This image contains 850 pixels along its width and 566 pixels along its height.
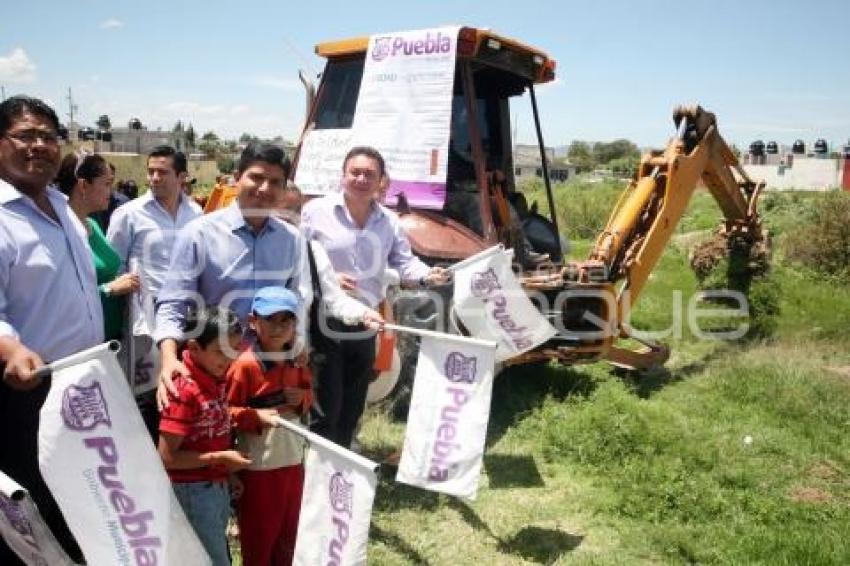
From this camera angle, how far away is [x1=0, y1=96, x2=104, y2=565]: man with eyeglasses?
7.70ft

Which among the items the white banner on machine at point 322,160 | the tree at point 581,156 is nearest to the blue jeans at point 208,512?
the white banner on machine at point 322,160

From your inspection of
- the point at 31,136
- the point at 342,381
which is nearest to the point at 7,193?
the point at 31,136

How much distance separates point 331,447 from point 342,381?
1229 millimetres

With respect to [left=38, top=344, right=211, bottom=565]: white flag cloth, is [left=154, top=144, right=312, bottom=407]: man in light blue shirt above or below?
above

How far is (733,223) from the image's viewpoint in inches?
316

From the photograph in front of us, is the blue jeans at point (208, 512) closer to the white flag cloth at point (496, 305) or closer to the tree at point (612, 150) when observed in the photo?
the white flag cloth at point (496, 305)

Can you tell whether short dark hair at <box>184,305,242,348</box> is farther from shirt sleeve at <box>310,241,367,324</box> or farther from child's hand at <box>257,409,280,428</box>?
shirt sleeve at <box>310,241,367,324</box>

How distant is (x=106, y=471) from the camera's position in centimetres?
221

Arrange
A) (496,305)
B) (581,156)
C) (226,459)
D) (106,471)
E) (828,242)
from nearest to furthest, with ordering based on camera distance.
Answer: (106,471), (226,459), (496,305), (828,242), (581,156)

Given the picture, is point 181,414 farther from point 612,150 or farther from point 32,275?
point 612,150

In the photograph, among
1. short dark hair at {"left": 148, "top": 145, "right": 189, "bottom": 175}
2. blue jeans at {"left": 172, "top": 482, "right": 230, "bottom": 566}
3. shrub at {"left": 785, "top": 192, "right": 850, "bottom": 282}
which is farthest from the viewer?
shrub at {"left": 785, "top": 192, "right": 850, "bottom": 282}

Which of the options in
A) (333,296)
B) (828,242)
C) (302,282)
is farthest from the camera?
(828,242)

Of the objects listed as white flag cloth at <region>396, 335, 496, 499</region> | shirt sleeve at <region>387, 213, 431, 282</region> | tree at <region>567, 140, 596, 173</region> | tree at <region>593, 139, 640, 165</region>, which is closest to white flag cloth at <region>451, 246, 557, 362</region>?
shirt sleeve at <region>387, 213, 431, 282</region>

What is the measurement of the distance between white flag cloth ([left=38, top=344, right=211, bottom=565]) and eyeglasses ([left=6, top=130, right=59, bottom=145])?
0.81m
